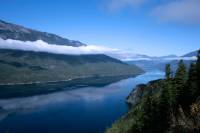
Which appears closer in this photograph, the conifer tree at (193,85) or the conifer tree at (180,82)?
the conifer tree at (193,85)

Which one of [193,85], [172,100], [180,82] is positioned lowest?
[172,100]

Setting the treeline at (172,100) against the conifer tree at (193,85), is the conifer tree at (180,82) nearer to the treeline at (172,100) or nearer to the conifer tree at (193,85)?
the treeline at (172,100)

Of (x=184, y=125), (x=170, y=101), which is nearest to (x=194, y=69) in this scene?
(x=170, y=101)

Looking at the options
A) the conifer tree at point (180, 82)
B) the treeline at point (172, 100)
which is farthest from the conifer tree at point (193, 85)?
the conifer tree at point (180, 82)

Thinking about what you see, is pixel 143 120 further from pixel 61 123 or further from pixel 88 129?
pixel 61 123

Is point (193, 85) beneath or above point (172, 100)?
above

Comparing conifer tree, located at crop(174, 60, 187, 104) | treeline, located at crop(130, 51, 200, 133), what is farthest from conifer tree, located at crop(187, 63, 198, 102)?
conifer tree, located at crop(174, 60, 187, 104)

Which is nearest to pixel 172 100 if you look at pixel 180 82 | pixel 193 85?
pixel 180 82

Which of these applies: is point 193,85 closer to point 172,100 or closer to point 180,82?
point 180,82

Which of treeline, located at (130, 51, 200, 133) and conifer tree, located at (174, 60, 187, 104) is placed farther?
conifer tree, located at (174, 60, 187, 104)

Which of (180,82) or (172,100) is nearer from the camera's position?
(172,100)

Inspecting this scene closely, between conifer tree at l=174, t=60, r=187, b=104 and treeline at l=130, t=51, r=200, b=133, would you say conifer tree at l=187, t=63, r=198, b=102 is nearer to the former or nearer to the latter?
treeline at l=130, t=51, r=200, b=133
